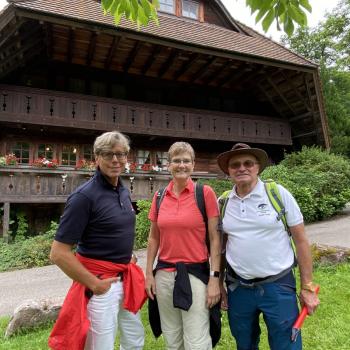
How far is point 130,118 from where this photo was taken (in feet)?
46.9

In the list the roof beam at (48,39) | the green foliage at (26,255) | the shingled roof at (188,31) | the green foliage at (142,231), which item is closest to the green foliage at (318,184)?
the shingled roof at (188,31)

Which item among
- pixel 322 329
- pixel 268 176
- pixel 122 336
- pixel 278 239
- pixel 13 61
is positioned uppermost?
pixel 13 61

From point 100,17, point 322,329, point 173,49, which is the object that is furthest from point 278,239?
point 173,49

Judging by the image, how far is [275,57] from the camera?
1456cm

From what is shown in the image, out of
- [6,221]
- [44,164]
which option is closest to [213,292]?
[44,164]

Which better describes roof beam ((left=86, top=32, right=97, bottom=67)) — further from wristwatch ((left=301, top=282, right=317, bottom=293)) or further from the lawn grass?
wristwatch ((left=301, top=282, right=317, bottom=293))

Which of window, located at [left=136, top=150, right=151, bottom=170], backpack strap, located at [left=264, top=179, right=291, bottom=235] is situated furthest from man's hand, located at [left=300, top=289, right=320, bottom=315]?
window, located at [left=136, top=150, right=151, bottom=170]

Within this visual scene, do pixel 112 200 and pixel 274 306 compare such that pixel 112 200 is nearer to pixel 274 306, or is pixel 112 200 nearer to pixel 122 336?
pixel 122 336

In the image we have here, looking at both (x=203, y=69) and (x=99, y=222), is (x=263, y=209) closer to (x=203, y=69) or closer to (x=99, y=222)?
(x=99, y=222)

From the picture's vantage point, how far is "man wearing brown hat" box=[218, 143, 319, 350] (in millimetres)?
2576

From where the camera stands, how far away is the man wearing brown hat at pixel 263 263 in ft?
8.45

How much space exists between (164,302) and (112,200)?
0.92 meters

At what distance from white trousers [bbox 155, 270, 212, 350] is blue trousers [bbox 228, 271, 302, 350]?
0.81ft

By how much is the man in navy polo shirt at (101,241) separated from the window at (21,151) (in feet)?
41.5
